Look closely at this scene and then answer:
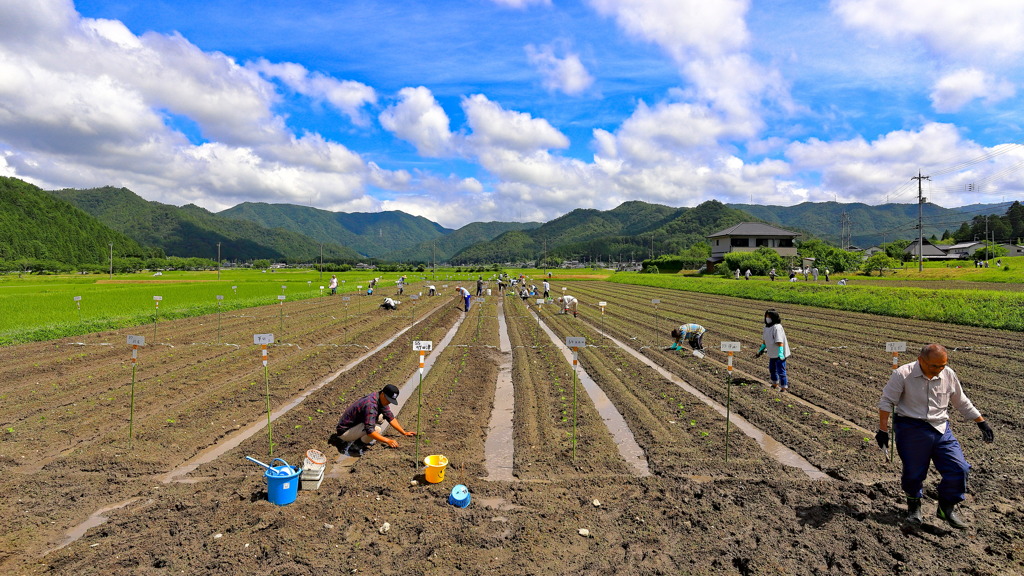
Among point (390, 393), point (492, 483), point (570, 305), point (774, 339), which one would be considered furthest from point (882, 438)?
point (570, 305)

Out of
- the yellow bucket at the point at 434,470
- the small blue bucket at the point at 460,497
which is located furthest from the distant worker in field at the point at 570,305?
the small blue bucket at the point at 460,497

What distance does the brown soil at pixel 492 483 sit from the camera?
4410 millimetres

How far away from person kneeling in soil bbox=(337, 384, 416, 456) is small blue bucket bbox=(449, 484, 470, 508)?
1.67 meters

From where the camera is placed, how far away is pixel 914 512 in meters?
4.78

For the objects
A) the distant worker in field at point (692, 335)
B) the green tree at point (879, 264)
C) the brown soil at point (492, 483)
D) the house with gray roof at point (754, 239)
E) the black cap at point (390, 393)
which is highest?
the house with gray roof at point (754, 239)

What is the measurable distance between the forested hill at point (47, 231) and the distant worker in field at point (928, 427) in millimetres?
152430

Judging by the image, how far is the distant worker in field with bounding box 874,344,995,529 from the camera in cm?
459

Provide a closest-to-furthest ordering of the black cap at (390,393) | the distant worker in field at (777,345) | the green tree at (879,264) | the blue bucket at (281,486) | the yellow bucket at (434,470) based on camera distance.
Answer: the blue bucket at (281,486), the yellow bucket at (434,470), the black cap at (390,393), the distant worker in field at (777,345), the green tree at (879,264)

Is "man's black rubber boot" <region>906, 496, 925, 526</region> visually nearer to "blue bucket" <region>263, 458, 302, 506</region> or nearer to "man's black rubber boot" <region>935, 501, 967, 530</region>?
"man's black rubber boot" <region>935, 501, 967, 530</region>

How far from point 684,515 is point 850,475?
107 inches

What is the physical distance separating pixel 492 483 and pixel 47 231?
167m

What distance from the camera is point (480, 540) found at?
4.68 metres

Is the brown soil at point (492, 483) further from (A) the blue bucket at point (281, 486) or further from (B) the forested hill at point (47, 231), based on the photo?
(B) the forested hill at point (47, 231)

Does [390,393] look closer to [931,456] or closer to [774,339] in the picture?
[931,456]
